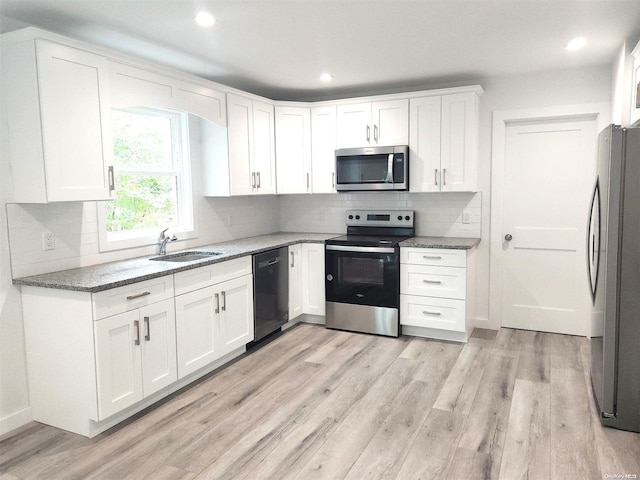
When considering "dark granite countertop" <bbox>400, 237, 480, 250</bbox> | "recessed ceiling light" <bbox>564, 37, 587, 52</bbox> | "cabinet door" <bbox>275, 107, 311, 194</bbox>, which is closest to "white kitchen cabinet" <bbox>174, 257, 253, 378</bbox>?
"cabinet door" <bbox>275, 107, 311, 194</bbox>

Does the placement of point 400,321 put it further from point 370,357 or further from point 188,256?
point 188,256

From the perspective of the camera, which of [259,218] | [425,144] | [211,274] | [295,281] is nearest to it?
[211,274]

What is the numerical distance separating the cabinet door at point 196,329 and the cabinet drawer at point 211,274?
48 millimetres

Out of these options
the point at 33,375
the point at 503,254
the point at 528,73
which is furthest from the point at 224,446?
the point at 528,73

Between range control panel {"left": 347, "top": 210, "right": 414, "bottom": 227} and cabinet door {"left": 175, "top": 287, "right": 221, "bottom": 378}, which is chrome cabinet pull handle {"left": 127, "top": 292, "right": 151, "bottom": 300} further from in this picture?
range control panel {"left": 347, "top": 210, "right": 414, "bottom": 227}

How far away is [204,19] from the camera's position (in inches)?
109

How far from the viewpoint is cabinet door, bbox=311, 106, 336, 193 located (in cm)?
470

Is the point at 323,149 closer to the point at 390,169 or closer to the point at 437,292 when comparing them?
the point at 390,169

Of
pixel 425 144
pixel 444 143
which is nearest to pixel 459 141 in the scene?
pixel 444 143

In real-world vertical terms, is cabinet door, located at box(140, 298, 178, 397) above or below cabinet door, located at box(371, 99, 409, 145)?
below

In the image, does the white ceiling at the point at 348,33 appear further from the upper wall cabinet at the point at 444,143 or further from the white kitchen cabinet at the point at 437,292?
the white kitchen cabinet at the point at 437,292

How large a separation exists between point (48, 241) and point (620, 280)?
3.36 meters

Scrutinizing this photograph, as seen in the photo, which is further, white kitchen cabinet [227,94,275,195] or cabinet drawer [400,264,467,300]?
white kitchen cabinet [227,94,275,195]

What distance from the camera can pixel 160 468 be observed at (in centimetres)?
232
